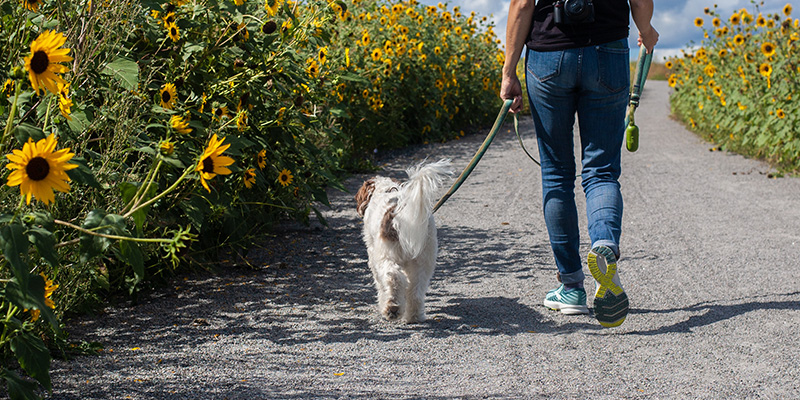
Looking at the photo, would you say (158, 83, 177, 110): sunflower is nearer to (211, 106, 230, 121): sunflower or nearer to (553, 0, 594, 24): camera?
(211, 106, 230, 121): sunflower

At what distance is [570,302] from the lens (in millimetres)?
3840

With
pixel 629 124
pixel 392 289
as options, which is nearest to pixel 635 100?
pixel 629 124

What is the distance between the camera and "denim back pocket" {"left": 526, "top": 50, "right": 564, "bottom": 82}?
16 cm

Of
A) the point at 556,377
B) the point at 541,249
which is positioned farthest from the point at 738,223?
the point at 556,377

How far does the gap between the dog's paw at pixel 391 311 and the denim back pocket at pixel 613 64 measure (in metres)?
1.50

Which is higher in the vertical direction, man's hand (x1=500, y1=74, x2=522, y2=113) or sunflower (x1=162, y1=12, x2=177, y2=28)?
sunflower (x1=162, y1=12, x2=177, y2=28)

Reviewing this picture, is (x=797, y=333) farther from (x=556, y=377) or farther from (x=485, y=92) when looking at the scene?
(x=485, y=92)

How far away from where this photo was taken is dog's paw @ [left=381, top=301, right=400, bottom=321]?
12.0ft

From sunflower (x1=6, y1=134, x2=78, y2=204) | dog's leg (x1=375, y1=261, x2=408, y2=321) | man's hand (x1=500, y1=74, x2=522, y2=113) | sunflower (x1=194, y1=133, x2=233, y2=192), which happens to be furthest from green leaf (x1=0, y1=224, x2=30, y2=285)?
man's hand (x1=500, y1=74, x2=522, y2=113)

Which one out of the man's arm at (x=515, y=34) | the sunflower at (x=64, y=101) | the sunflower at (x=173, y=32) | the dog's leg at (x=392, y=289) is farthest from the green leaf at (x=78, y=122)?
the man's arm at (x=515, y=34)

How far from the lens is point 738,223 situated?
5.95 meters

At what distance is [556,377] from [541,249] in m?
2.28

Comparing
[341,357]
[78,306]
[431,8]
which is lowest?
[341,357]

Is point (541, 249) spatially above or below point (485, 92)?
below
